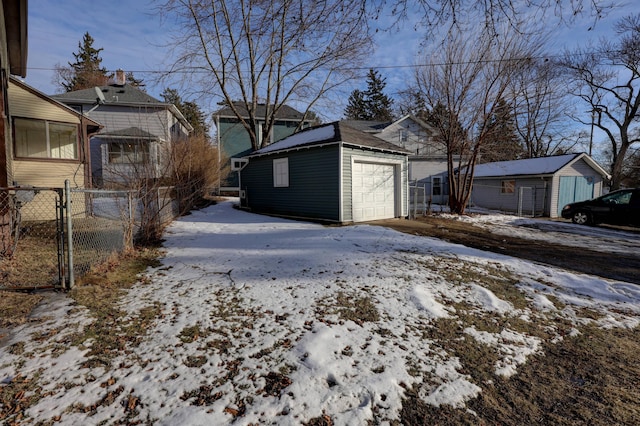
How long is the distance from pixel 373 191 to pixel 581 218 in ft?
31.5

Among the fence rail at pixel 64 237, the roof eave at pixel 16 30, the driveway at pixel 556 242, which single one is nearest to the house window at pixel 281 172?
the driveway at pixel 556 242

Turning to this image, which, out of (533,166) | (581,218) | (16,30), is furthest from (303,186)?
(533,166)

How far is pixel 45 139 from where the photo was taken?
10.0 metres

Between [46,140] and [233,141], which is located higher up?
[233,141]

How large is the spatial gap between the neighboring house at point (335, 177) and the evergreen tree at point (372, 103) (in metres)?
31.9

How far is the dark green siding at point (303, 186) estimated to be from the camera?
33.3ft

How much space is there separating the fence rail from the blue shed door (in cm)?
1943

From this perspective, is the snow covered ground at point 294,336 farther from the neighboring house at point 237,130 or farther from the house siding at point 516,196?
the neighboring house at point 237,130

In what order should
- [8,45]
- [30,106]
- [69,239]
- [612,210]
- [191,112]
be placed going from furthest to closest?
[191,112] → [612,210] → [30,106] → [8,45] → [69,239]

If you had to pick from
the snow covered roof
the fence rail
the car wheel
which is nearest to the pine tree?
the snow covered roof

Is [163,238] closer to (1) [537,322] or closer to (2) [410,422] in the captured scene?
(2) [410,422]

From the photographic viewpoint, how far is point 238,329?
10.3ft

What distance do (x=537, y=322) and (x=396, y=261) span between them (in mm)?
2423

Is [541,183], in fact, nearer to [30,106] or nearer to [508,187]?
[508,187]
